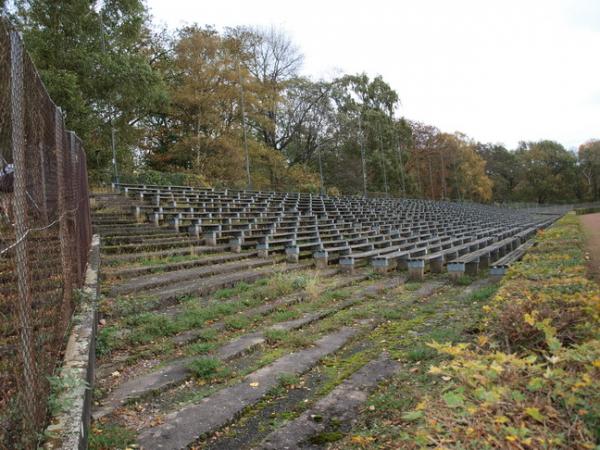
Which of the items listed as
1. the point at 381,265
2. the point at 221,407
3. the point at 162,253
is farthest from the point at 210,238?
the point at 221,407

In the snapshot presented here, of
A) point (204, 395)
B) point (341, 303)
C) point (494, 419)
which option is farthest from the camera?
point (341, 303)

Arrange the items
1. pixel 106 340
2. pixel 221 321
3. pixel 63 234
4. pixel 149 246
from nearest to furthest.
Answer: pixel 63 234, pixel 106 340, pixel 221 321, pixel 149 246

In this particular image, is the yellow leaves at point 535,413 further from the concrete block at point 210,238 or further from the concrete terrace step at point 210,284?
the concrete block at point 210,238

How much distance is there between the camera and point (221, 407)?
3457mm

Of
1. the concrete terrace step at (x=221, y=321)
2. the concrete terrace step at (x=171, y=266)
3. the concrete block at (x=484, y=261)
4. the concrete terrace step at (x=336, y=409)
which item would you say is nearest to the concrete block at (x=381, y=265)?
the concrete terrace step at (x=221, y=321)

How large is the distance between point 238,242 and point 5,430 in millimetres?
9291

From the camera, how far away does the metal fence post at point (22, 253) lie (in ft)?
6.81

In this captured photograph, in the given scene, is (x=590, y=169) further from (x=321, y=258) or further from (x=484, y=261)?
(x=321, y=258)

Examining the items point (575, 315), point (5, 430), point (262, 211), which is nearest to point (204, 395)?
point (5, 430)

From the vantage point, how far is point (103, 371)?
13.3ft

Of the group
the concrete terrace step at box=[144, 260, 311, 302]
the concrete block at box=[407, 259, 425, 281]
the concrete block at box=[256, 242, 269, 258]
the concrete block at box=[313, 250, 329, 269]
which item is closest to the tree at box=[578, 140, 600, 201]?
the concrete block at box=[407, 259, 425, 281]

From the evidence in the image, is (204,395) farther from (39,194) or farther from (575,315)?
(575,315)

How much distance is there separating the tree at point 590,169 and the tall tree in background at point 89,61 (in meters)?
73.0

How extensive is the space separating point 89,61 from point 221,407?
733 inches
